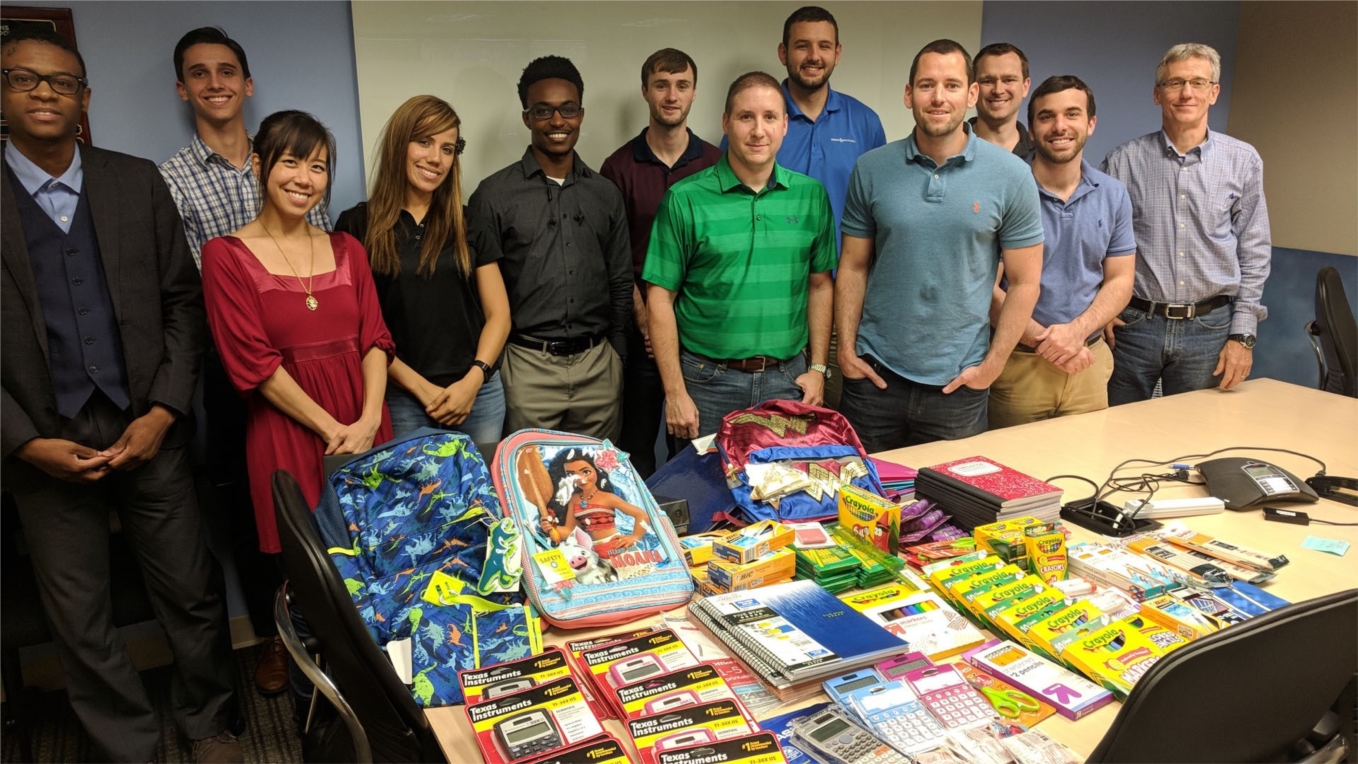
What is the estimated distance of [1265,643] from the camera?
1.11 m

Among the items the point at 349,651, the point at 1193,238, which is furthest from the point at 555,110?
the point at 1193,238

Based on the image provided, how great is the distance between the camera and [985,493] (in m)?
1.93

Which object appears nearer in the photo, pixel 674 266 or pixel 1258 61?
pixel 674 266

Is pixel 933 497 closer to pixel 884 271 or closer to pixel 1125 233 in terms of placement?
pixel 884 271

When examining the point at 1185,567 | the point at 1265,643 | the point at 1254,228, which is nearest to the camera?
the point at 1265,643

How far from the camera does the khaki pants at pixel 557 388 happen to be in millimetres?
2955

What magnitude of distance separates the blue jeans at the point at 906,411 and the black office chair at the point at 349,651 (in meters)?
1.83

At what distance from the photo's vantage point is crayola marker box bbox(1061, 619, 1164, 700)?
1.41m

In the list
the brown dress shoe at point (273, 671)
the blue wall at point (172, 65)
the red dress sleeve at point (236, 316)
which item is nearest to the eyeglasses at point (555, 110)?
the blue wall at point (172, 65)

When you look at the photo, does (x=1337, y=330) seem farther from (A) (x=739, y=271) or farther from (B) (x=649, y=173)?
(B) (x=649, y=173)

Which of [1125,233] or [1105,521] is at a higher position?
[1125,233]

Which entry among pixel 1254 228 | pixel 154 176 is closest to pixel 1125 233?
pixel 1254 228

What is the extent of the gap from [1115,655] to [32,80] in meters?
2.57

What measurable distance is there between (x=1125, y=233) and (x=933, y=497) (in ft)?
5.33
